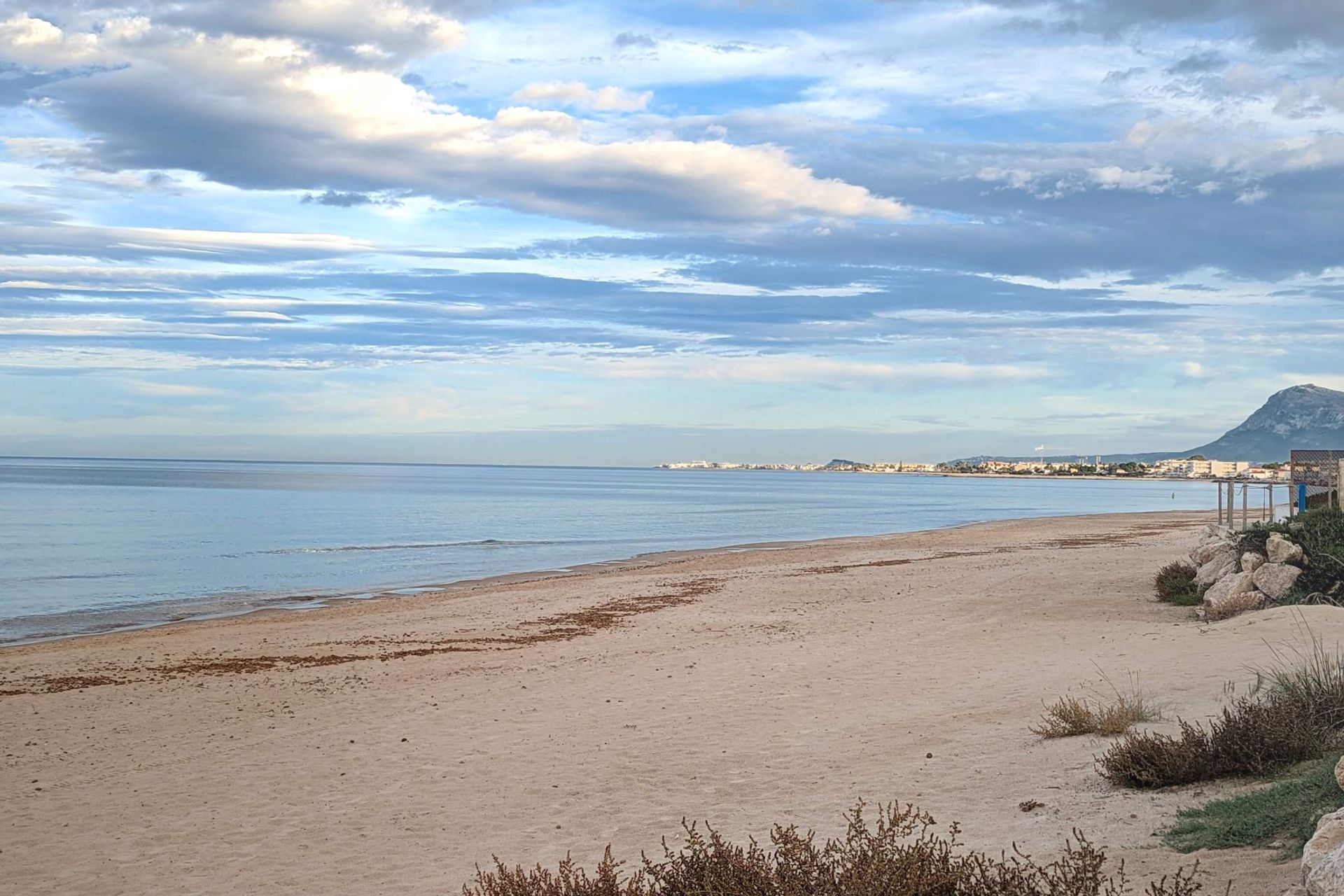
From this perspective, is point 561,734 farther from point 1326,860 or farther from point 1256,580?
point 1256,580

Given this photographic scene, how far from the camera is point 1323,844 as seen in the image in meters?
4.04

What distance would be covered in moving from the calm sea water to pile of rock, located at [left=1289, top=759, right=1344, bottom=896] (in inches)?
854

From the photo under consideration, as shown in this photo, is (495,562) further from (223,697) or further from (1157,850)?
(1157,850)

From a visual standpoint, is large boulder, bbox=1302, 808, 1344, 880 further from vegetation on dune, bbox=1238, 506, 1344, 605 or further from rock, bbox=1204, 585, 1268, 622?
rock, bbox=1204, 585, 1268, 622

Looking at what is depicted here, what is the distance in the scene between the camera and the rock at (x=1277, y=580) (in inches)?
571

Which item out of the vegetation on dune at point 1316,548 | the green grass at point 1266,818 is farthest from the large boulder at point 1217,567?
the green grass at point 1266,818

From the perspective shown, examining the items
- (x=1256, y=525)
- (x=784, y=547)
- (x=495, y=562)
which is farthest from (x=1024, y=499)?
(x=1256, y=525)

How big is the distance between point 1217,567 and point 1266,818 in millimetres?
12395

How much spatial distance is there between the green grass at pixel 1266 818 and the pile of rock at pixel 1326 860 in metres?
1.04

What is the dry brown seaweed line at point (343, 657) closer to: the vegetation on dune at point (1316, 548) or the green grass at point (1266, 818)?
the vegetation on dune at point (1316, 548)

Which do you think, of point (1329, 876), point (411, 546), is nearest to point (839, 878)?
point (1329, 876)

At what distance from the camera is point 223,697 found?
513 inches

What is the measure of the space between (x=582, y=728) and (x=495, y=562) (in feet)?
84.0

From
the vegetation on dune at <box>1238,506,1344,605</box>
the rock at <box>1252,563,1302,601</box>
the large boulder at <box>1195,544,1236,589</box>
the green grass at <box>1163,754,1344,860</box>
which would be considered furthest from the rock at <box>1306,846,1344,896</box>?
the large boulder at <box>1195,544,1236,589</box>
